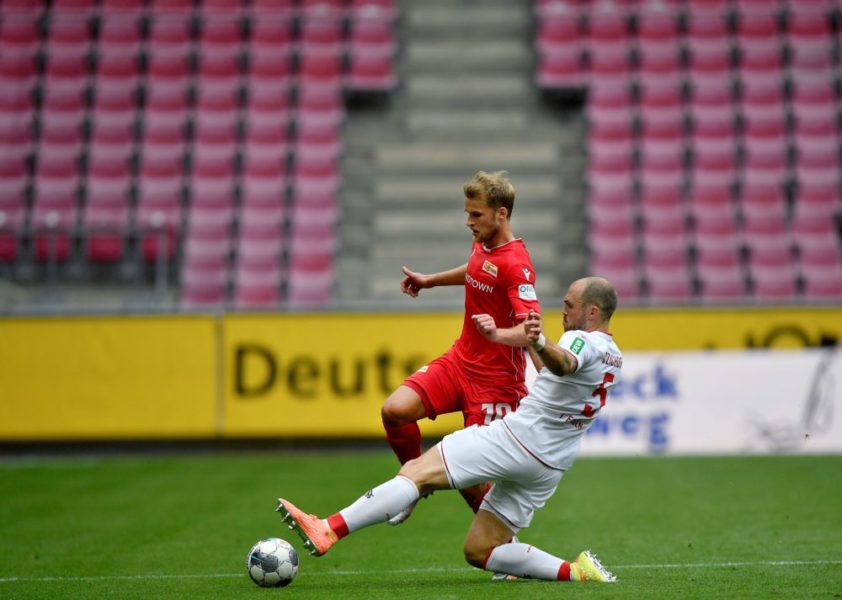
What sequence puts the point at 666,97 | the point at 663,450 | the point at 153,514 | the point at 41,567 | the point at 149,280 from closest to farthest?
1. the point at 41,567
2. the point at 153,514
3. the point at 663,450
4. the point at 149,280
5. the point at 666,97

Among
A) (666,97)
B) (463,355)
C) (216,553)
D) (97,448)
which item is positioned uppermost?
(666,97)

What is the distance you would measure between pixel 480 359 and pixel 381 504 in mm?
1223

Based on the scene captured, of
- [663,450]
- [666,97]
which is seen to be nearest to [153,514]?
[663,450]

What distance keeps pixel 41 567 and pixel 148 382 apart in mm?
7140

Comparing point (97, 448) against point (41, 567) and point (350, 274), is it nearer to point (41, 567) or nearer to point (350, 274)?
point (350, 274)

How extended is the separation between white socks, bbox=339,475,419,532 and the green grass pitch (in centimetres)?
35

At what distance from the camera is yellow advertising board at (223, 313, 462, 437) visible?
14586mm

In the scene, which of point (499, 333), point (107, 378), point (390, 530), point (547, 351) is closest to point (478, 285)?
point (499, 333)

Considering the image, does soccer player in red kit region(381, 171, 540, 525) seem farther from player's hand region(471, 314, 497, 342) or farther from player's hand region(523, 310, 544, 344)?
player's hand region(523, 310, 544, 344)

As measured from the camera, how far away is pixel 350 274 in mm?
18109

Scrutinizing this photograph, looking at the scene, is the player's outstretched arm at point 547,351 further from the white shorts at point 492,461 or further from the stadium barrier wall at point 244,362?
the stadium barrier wall at point 244,362

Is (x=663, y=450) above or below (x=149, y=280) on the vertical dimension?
below

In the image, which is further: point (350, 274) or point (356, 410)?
point (350, 274)

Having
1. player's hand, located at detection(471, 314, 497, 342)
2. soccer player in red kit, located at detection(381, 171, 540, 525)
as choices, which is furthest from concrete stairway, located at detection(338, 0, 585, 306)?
player's hand, located at detection(471, 314, 497, 342)
